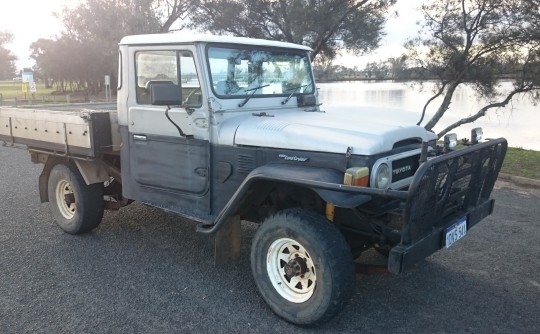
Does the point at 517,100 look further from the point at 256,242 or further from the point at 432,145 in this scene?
the point at 256,242

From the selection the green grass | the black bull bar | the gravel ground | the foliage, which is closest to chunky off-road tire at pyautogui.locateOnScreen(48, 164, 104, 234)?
the gravel ground

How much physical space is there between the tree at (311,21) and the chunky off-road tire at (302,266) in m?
10.1

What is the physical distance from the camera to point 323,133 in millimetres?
3600

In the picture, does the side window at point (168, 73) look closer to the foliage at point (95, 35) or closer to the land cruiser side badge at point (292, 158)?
the land cruiser side badge at point (292, 158)

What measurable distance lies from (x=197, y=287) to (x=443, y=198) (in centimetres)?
223

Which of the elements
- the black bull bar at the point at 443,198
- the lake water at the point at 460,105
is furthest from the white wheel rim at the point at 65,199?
the lake water at the point at 460,105

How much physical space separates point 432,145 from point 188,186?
2243 millimetres

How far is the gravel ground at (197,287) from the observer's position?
3.57 m

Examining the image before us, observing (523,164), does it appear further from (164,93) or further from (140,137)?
(164,93)

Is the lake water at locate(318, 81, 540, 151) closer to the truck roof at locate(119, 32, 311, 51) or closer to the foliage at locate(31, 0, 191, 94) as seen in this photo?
the truck roof at locate(119, 32, 311, 51)

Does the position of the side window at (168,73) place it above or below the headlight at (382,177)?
above

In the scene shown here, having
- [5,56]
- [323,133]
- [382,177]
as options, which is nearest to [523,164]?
[382,177]

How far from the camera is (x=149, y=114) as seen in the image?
4406mm

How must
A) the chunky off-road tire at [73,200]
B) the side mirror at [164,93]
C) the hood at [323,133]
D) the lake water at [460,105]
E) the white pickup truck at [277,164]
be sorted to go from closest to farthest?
the white pickup truck at [277,164], the hood at [323,133], the side mirror at [164,93], the chunky off-road tire at [73,200], the lake water at [460,105]
